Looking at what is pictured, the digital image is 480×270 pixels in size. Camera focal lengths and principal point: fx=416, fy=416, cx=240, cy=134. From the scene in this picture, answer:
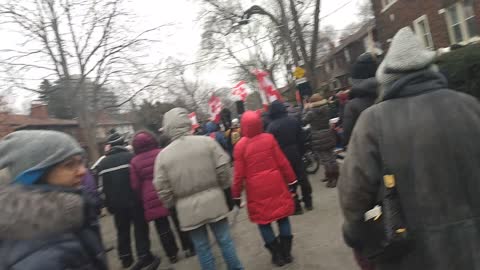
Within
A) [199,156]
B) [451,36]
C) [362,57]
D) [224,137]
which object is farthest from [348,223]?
[451,36]

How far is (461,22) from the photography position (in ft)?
51.0

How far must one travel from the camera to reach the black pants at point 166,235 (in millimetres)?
5540

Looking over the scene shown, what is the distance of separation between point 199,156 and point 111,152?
2.05 m

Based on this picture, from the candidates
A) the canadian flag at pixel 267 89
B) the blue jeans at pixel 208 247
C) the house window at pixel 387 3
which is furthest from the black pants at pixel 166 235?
the house window at pixel 387 3

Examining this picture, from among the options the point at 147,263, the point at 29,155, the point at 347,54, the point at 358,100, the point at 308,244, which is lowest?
the point at 308,244

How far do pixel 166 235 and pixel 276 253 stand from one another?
1640mm

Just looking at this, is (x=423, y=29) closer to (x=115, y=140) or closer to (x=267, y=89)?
(x=267, y=89)

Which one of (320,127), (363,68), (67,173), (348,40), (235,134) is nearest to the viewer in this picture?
(67,173)

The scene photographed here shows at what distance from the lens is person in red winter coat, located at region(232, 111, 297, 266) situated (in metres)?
4.57

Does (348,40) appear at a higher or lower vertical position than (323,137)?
higher

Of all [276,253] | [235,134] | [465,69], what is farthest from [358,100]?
[235,134]

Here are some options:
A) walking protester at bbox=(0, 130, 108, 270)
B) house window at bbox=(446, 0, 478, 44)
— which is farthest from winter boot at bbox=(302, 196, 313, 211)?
house window at bbox=(446, 0, 478, 44)

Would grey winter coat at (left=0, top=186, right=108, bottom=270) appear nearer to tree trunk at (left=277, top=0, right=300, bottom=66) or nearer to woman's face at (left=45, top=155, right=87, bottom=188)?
woman's face at (left=45, top=155, right=87, bottom=188)

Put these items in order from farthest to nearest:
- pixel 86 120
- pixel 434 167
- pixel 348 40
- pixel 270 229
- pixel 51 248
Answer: pixel 348 40, pixel 86 120, pixel 270 229, pixel 434 167, pixel 51 248
